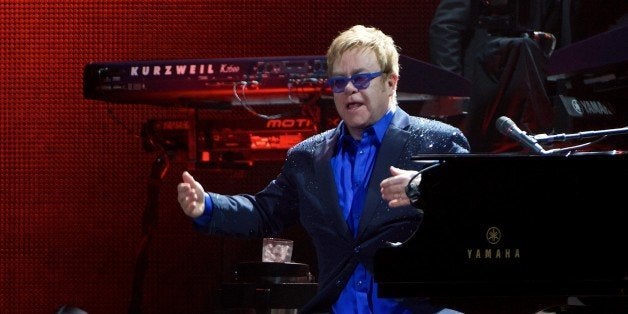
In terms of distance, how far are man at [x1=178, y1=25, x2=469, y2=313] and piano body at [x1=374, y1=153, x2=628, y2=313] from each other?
68 cm

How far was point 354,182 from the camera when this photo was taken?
3490mm

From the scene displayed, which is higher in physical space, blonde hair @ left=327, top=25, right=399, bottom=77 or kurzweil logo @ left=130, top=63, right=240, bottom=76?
kurzweil logo @ left=130, top=63, right=240, bottom=76

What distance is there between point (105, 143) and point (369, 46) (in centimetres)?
318

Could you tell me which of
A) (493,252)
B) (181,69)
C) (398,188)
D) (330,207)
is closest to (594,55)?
(330,207)

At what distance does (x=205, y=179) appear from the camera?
619cm

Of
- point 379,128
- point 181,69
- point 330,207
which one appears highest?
point 181,69

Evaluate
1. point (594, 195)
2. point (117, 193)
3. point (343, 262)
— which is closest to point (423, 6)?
point (117, 193)

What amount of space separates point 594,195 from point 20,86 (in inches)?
179

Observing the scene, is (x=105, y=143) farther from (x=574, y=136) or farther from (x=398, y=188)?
(x=574, y=136)

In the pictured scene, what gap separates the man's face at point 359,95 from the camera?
3.47m

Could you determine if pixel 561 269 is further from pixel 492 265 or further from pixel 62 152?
pixel 62 152

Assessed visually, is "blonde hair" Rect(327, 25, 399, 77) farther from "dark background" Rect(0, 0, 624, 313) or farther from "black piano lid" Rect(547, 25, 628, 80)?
"dark background" Rect(0, 0, 624, 313)

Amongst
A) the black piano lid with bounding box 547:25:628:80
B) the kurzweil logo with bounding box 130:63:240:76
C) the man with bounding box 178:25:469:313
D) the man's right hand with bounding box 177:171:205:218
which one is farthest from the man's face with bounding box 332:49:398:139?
the kurzweil logo with bounding box 130:63:240:76

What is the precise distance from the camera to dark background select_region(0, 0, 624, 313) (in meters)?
6.18
